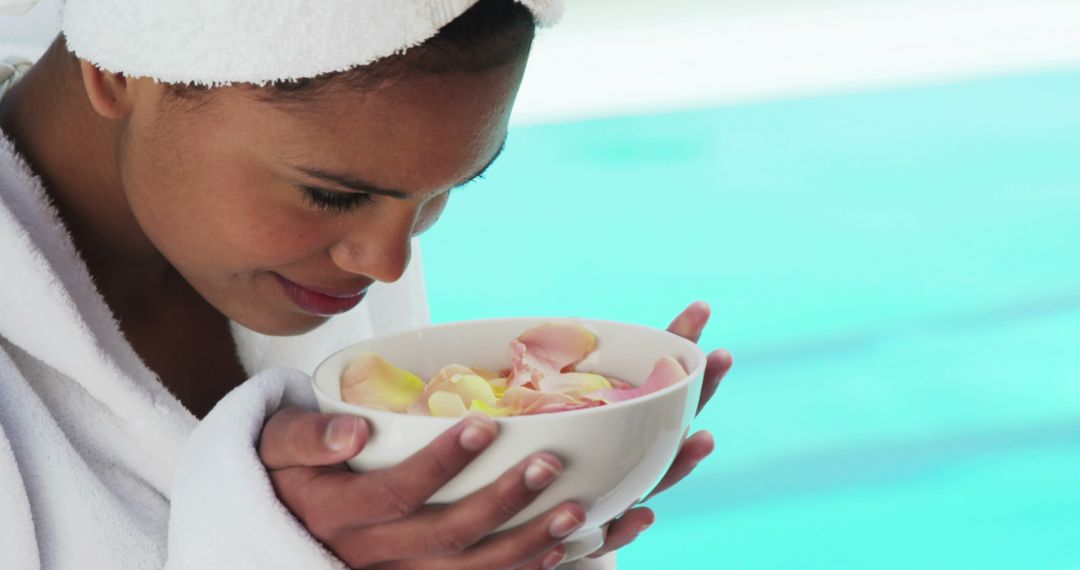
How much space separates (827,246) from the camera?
122 inches

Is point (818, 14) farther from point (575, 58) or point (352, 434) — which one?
point (352, 434)

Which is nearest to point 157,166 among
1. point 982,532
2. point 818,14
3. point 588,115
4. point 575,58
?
point 982,532

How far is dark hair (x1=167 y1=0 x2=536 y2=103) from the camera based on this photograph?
728mm

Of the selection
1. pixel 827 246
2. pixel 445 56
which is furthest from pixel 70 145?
pixel 827 246

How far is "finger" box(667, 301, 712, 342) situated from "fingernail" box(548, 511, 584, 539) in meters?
0.24

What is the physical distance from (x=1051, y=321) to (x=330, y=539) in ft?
7.58

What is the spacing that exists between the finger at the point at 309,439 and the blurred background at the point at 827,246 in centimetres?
60

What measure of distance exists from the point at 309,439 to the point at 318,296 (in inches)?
8.7

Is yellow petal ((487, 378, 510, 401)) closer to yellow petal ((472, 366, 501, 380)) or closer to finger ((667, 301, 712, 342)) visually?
yellow petal ((472, 366, 501, 380))

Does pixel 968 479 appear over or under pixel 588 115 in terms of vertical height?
under

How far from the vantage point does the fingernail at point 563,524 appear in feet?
2.13

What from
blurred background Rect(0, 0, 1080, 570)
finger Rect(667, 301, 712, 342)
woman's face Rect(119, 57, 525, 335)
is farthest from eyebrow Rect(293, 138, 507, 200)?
blurred background Rect(0, 0, 1080, 570)

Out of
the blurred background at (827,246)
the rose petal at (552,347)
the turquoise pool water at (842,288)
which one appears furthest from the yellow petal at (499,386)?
the turquoise pool water at (842,288)

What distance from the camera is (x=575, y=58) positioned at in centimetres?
470
